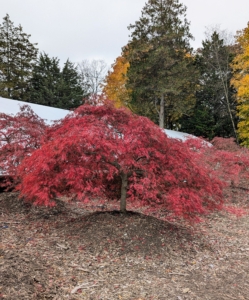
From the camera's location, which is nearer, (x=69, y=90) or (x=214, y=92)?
(x=214, y=92)

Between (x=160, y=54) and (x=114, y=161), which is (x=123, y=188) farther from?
(x=160, y=54)

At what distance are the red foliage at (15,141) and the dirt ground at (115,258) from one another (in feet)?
3.37

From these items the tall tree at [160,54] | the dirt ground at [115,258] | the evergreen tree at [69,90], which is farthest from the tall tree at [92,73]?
the dirt ground at [115,258]

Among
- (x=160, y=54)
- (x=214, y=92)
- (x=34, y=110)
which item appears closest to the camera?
(x=34, y=110)

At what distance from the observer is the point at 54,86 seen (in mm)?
18625

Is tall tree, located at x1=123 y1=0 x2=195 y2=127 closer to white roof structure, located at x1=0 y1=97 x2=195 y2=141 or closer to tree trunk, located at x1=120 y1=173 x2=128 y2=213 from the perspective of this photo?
white roof structure, located at x1=0 y1=97 x2=195 y2=141

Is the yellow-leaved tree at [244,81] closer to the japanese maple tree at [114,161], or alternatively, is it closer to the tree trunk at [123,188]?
the japanese maple tree at [114,161]

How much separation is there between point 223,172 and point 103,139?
5350 mm

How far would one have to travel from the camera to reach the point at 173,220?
5.47 meters

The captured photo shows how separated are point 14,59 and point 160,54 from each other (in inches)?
457

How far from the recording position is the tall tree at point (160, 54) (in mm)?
13414

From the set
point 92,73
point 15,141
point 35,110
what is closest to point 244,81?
point 35,110

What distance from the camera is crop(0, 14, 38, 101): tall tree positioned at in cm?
1772

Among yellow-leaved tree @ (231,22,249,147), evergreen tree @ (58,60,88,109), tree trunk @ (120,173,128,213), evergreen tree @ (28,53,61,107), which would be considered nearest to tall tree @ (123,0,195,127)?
yellow-leaved tree @ (231,22,249,147)
